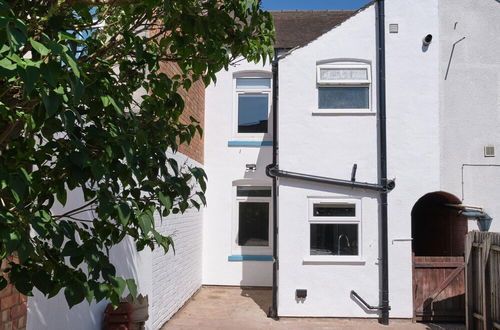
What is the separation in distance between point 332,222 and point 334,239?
0.35 metres

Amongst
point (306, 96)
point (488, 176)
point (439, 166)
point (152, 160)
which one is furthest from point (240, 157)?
point (152, 160)

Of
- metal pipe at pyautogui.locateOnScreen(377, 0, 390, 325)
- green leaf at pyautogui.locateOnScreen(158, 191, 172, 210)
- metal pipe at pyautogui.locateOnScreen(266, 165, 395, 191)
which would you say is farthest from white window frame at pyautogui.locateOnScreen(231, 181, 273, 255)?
green leaf at pyautogui.locateOnScreen(158, 191, 172, 210)

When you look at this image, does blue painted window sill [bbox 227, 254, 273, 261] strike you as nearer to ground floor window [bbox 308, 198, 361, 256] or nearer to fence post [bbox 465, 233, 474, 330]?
ground floor window [bbox 308, 198, 361, 256]

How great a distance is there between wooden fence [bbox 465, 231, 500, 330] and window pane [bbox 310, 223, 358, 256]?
2.16 metres

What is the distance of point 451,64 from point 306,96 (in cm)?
304

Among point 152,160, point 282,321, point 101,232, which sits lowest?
point 282,321

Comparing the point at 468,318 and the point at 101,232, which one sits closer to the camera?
the point at 101,232

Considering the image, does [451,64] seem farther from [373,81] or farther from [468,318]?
[468,318]

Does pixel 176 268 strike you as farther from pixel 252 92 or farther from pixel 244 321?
pixel 252 92

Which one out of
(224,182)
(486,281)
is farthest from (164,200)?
(224,182)

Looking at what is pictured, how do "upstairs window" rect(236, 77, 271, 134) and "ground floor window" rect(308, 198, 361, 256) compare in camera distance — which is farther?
"upstairs window" rect(236, 77, 271, 134)

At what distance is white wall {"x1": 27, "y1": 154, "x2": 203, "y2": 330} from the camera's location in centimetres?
428

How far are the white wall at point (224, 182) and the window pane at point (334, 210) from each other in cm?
311

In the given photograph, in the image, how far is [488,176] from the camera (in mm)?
9164
